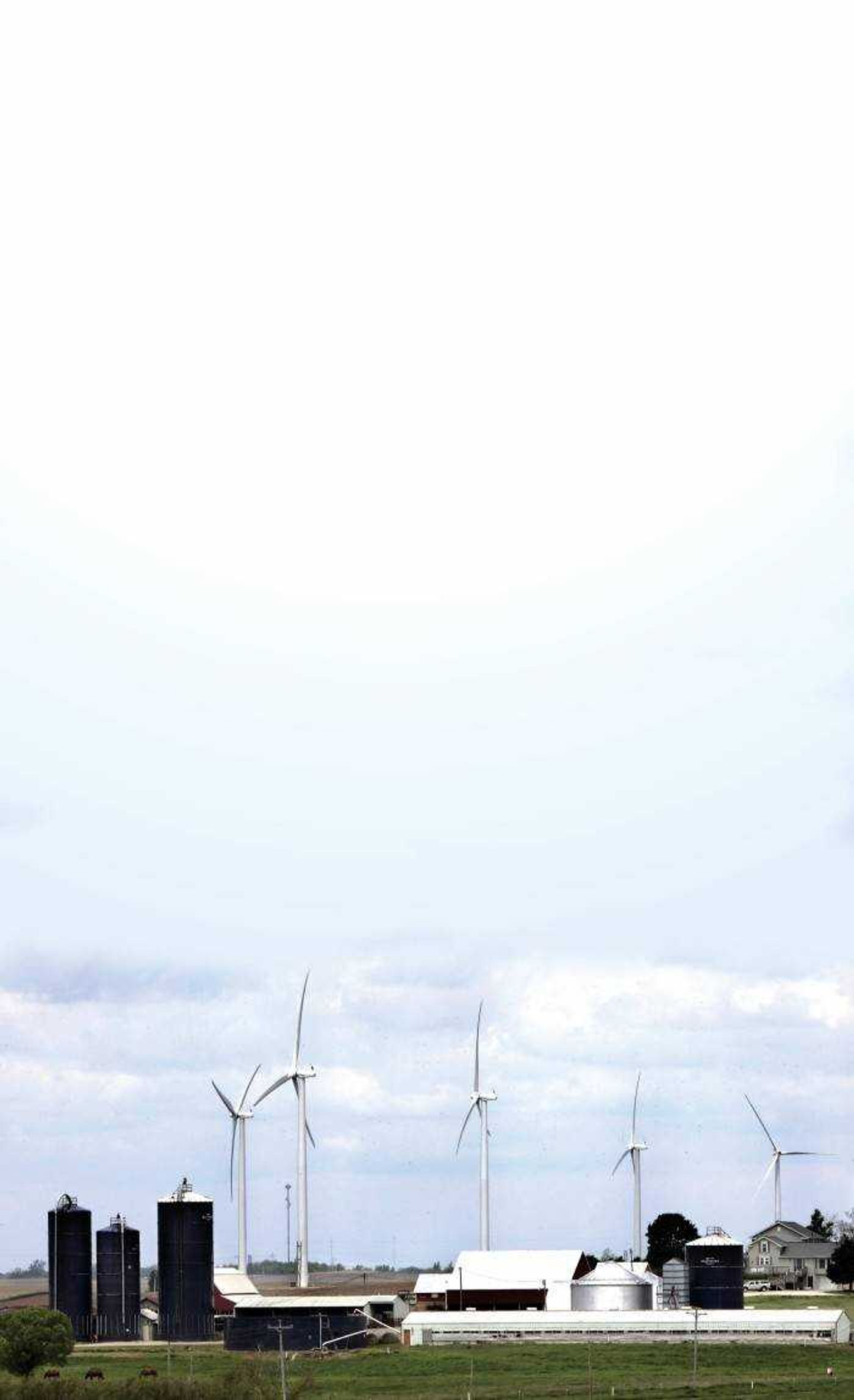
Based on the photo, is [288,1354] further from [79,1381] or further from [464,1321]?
[79,1381]

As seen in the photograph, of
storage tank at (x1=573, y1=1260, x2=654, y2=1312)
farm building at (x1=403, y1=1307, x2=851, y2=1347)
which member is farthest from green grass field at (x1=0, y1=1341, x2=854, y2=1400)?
storage tank at (x1=573, y1=1260, x2=654, y2=1312)

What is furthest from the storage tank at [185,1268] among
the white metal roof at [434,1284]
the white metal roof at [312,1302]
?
the white metal roof at [434,1284]

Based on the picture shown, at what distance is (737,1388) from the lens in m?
128

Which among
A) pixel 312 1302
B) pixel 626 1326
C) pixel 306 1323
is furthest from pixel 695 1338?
pixel 312 1302

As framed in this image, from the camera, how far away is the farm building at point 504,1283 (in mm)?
184625

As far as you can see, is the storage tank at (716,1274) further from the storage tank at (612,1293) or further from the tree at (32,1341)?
the tree at (32,1341)

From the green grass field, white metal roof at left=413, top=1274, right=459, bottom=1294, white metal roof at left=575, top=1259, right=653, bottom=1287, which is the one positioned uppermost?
white metal roof at left=575, top=1259, right=653, bottom=1287

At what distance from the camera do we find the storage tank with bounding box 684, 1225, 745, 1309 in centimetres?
17625

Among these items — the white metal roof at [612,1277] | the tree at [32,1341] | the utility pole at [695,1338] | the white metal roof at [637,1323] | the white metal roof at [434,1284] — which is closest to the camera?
the utility pole at [695,1338]

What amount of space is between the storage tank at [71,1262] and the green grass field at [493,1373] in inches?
746

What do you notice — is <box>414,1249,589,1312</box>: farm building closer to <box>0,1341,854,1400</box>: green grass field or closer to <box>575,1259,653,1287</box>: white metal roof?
<box>575,1259,653,1287</box>: white metal roof

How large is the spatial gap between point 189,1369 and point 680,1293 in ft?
170

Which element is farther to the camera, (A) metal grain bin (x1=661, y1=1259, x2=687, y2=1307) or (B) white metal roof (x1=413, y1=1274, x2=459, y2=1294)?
(B) white metal roof (x1=413, y1=1274, x2=459, y2=1294)

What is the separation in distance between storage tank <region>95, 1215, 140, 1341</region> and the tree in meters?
39.3
